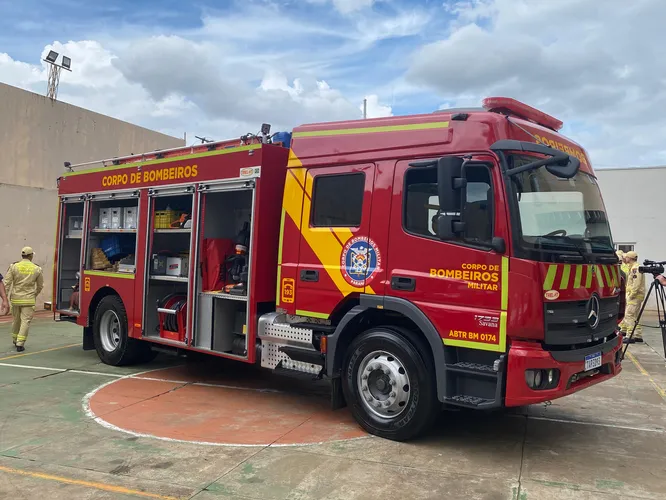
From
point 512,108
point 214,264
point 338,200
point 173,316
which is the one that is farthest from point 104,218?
point 512,108

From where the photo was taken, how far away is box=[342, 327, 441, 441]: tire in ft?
16.3

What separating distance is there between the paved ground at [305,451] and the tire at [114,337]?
87 cm

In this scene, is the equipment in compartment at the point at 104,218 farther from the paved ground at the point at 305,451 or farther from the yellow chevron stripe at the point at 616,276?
the yellow chevron stripe at the point at 616,276

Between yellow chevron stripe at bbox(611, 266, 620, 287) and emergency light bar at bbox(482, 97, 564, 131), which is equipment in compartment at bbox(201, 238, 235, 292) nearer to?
emergency light bar at bbox(482, 97, 564, 131)

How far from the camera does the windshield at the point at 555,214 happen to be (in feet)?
15.1

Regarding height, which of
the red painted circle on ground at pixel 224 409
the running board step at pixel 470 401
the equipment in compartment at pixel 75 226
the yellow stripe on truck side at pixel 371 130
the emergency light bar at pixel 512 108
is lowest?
the red painted circle on ground at pixel 224 409

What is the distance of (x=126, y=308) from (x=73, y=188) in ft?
8.16

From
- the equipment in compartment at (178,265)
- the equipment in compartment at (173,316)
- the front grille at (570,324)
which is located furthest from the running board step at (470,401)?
the equipment in compartment at (178,265)

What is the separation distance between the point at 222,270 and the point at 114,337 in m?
2.76

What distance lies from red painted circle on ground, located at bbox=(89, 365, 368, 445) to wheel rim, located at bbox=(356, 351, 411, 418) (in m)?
0.39

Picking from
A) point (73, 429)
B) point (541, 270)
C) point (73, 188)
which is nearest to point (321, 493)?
point (541, 270)

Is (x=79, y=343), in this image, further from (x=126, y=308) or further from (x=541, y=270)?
(x=541, y=270)

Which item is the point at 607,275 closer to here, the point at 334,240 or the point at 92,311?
the point at 334,240

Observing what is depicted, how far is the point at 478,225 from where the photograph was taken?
4707mm
